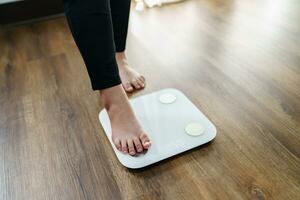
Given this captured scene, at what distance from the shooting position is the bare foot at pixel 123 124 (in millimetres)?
728

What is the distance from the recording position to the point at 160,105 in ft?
2.86

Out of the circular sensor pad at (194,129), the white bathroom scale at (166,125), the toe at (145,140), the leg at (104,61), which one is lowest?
the white bathroom scale at (166,125)

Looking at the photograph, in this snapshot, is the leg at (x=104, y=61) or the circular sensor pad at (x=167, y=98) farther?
the circular sensor pad at (x=167, y=98)

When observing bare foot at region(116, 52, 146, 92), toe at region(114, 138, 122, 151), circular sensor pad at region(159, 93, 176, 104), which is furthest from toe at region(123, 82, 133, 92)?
toe at region(114, 138, 122, 151)

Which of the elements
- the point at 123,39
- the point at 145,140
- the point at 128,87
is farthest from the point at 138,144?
the point at 123,39

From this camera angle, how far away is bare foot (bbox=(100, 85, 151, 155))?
2.39 ft

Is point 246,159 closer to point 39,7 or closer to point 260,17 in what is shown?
point 260,17

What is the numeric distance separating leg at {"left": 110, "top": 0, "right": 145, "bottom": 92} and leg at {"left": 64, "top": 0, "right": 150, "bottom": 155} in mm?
197

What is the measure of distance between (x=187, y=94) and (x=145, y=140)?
274 mm

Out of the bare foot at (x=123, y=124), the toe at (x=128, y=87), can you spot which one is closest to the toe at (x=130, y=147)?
the bare foot at (x=123, y=124)

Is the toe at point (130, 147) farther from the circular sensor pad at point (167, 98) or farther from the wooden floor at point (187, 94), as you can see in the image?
the circular sensor pad at point (167, 98)

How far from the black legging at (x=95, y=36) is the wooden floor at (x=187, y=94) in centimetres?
19

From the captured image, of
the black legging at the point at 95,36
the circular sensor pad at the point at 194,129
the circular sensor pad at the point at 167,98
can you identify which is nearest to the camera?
the black legging at the point at 95,36

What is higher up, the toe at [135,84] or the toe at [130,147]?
the toe at [130,147]
